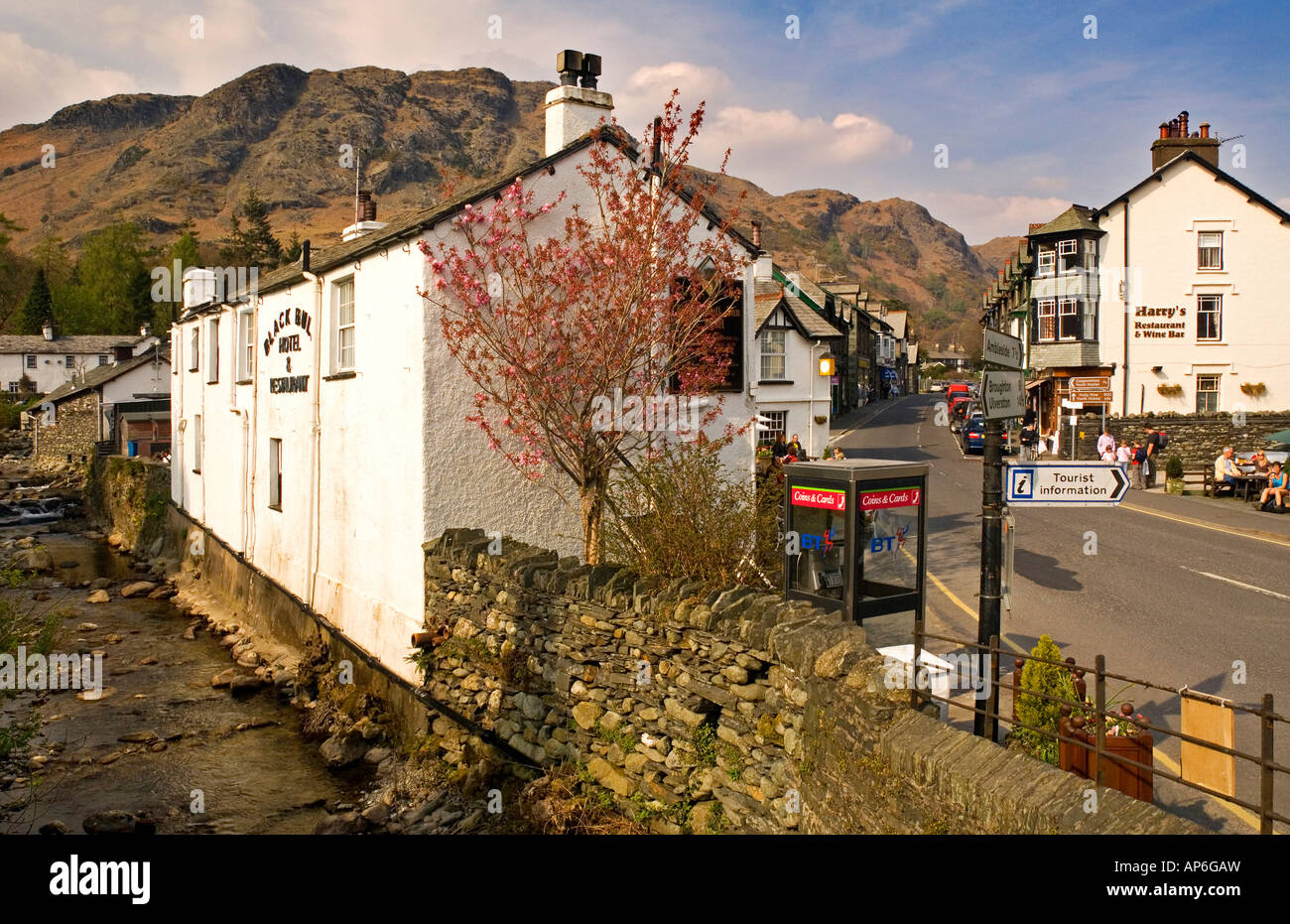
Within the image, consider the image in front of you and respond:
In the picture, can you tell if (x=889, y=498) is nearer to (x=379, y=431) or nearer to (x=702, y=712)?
(x=702, y=712)

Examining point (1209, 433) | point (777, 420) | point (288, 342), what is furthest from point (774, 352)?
point (288, 342)

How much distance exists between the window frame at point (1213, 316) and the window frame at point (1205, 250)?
3.66 ft

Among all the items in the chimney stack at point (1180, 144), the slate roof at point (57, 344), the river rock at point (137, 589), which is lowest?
the river rock at point (137, 589)

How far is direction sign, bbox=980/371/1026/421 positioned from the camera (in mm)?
6855

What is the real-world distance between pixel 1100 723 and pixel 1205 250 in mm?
39188

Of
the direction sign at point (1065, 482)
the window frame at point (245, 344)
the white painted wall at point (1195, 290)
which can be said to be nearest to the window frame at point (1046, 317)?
the white painted wall at point (1195, 290)

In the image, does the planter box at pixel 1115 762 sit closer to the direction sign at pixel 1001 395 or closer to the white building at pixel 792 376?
the direction sign at pixel 1001 395

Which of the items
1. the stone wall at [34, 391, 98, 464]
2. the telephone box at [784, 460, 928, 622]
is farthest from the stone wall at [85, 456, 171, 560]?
the telephone box at [784, 460, 928, 622]

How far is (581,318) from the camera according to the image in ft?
35.3

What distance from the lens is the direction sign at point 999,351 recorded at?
7.03 m

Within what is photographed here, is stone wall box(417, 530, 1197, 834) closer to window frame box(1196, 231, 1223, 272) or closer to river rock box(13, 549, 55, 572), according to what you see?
river rock box(13, 549, 55, 572)

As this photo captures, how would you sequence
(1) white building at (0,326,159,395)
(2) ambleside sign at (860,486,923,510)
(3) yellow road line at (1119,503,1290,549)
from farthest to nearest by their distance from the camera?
1. (1) white building at (0,326,159,395)
2. (3) yellow road line at (1119,503,1290,549)
3. (2) ambleside sign at (860,486,923,510)

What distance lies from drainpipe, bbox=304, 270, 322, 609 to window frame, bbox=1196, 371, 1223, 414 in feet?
116
